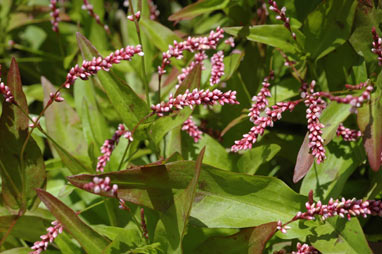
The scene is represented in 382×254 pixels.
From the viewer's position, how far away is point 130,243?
4.99 feet

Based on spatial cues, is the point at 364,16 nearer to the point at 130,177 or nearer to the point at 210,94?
the point at 210,94

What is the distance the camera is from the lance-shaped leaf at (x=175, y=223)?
1334 millimetres

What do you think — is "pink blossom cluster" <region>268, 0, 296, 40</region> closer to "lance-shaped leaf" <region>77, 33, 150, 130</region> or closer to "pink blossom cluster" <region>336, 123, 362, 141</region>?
"pink blossom cluster" <region>336, 123, 362, 141</region>

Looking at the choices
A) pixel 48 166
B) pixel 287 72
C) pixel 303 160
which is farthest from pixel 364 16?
pixel 48 166

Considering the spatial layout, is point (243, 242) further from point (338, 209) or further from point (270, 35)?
point (270, 35)

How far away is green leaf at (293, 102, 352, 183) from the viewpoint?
1.39 metres

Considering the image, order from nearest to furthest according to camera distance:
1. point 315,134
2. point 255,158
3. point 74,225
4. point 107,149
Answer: point 315,134 < point 74,225 < point 107,149 < point 255,158

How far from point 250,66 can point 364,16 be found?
54 centimetres

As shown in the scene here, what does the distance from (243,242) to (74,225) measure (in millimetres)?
482

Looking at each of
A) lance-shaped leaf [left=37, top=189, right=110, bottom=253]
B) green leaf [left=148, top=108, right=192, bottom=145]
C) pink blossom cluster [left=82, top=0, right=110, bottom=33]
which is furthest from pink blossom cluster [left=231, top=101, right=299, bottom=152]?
pink blossom cluster [left=82, top=0, right=110, bottom=33]

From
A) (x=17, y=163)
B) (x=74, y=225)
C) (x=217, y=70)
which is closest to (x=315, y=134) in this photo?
(x=217, y=70)

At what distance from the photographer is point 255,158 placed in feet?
5.50

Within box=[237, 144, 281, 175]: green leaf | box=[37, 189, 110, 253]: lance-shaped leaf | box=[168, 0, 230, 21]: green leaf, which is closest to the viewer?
box=[37, 189, 110, 253]: lance-shaped leaf

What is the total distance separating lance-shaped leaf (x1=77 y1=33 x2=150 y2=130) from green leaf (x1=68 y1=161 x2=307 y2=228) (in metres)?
0.25
